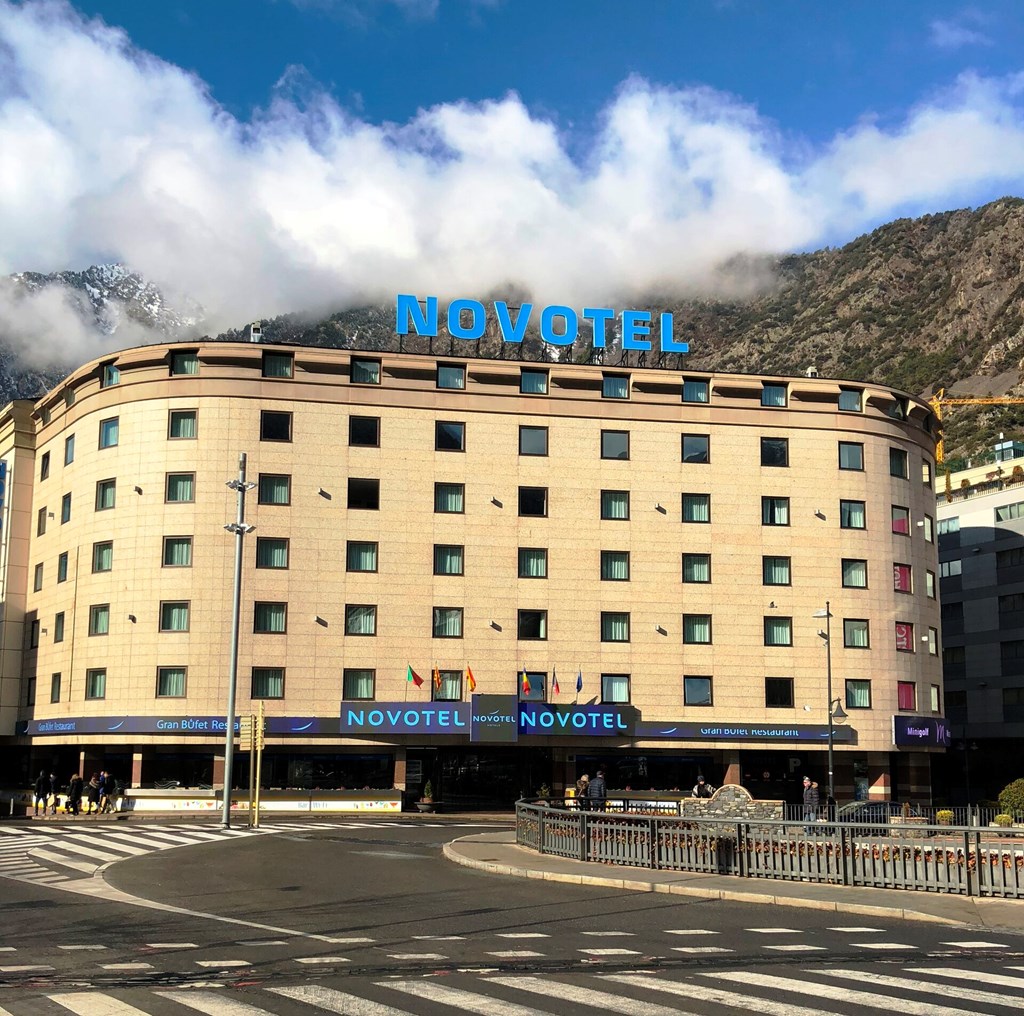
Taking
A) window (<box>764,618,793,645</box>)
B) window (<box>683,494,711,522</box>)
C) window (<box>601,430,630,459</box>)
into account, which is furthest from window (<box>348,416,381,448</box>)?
window (<box>764,618,793,645</box>)

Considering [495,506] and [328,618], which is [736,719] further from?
[328,618]

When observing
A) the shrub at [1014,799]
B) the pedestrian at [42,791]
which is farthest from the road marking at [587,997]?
the pedestrian at [42,791]

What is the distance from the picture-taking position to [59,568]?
68438 millimetres

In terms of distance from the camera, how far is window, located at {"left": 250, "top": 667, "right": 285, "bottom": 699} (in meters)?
61.6

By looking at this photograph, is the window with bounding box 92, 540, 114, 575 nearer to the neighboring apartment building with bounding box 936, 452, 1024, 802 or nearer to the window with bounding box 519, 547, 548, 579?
the window with bounding box 519, 547, 548, 579

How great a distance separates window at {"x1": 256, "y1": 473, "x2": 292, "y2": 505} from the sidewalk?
3543 cm

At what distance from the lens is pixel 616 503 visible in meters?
66.3

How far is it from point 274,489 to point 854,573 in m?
30.4

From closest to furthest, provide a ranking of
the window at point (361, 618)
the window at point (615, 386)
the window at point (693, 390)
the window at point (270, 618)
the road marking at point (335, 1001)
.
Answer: the road marking at point (335, 1001) < the window at point (270, 618) < the window at point (361, 618) < the window at point (615, 386) < the window at point (693, 390)

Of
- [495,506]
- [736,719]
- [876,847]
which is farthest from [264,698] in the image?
[876,847]

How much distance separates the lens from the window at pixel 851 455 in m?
68.6

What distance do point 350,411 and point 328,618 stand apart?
10.5 metres

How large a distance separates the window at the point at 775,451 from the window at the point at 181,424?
29362 mm

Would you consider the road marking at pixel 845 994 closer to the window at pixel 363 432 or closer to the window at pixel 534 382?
the window at pixel 363 432
